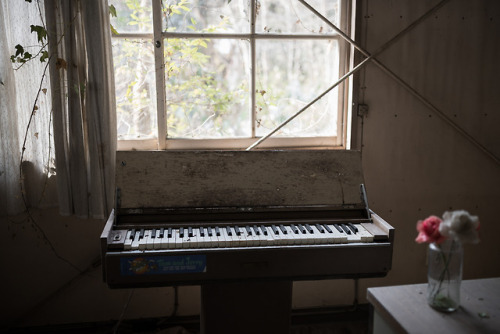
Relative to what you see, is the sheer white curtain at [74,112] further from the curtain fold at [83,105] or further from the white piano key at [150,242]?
the white piano key at [150,242]

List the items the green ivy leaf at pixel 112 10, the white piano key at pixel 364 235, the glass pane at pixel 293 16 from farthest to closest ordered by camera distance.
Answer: the glass pane at pixel 293 16, the green ivy leaf at pixel 112 10, the white piano key at pixel 364 235

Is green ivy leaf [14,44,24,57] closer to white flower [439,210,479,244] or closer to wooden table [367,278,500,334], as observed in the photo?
wooden table [367,278,500,334]

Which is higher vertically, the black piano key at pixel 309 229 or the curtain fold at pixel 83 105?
the curtain fold at pixel 83 105

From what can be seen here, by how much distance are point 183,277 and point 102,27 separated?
135 cm

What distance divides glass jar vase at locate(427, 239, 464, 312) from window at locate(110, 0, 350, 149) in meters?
1.49

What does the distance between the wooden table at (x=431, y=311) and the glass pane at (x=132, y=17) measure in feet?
6.16

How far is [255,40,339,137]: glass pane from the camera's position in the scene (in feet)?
9.07

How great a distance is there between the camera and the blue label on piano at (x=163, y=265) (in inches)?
70.4

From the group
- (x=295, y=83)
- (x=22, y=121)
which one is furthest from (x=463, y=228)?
(x=22, y=121)

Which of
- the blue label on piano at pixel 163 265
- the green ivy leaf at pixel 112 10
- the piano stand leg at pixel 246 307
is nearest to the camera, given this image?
the blue label on piano at pixel 163 265

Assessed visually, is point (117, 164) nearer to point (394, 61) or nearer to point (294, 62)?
point (294, 62)

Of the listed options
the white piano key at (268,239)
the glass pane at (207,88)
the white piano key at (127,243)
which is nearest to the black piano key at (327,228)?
the white piano key at (268,239)

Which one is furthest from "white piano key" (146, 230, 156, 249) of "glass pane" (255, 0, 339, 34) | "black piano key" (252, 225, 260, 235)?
"glass pane" (255, 0, 339, 34)

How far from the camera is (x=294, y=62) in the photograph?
2.79 metres
